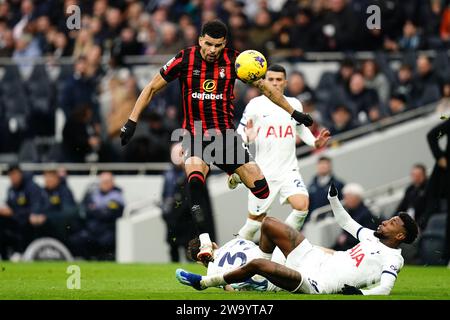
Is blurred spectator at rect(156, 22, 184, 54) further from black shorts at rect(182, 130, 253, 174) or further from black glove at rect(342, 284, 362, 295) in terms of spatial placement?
black glove at rect(342, 284, 362, 295)

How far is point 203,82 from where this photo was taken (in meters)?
14.6

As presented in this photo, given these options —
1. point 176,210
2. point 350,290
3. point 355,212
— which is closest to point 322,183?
point 355,212

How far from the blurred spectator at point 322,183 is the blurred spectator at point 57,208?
13.1 ft

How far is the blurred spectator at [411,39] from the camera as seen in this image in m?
22.8

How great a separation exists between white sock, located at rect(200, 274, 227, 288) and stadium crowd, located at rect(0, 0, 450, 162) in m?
9.18

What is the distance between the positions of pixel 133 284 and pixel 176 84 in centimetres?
845

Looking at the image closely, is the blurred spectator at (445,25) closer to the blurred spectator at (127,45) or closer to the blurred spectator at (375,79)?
the blurred spectator at (375,79)

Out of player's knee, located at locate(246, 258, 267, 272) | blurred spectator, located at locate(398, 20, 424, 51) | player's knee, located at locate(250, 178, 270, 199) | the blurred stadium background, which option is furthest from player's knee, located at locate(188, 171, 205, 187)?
blurred spectator, located at locate(398, 20, 424, 51)

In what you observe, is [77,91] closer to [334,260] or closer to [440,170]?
[440,170]

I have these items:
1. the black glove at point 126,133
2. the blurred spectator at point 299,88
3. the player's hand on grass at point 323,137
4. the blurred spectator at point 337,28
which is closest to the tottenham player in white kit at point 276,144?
the player's hand on grass at point 323,137

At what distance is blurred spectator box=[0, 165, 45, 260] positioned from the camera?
71.7 ft

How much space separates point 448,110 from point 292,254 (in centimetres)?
892
